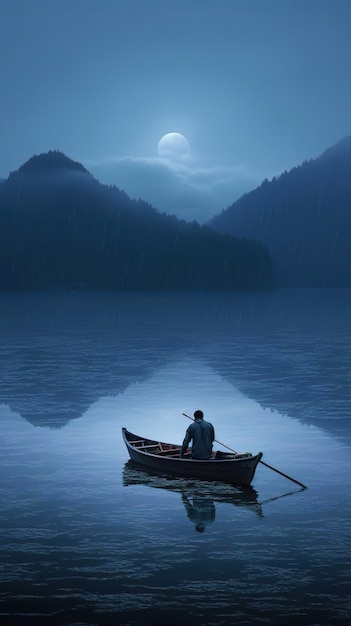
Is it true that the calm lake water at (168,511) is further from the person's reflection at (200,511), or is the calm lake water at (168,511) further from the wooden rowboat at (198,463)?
the wooden rowboat at (198,463)

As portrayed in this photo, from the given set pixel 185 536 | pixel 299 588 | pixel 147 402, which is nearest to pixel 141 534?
pixel 185 536

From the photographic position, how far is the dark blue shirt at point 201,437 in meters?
26.0

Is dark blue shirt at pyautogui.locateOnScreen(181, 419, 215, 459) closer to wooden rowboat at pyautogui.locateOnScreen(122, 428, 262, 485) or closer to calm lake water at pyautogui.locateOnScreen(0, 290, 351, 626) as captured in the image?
wooden rowboat at pyautogui.locateOnScreen(122, 428, 262, 485)

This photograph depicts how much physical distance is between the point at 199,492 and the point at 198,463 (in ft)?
3.88

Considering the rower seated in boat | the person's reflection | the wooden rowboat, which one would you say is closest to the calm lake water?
the person's reflection

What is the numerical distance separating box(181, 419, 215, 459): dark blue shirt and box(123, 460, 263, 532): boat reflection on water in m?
1.03

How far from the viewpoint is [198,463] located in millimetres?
26078

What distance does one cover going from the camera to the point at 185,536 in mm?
20922

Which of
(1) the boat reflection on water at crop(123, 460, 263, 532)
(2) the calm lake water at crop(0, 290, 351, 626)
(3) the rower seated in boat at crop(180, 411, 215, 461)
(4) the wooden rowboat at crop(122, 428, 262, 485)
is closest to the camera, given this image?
(2) the calm lake water at crop(0, 290, 351, 626)

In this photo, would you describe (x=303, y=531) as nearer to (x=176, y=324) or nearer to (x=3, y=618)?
(x=3, y=618)

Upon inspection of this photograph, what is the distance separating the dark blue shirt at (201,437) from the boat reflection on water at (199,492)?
1.03 metres

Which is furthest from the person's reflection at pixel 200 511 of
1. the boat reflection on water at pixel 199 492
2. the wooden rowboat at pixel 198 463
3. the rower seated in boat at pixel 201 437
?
the rower seated in boat at pixel 201 437

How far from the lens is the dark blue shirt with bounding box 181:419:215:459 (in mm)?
26031

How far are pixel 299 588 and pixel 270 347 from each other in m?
66.0
